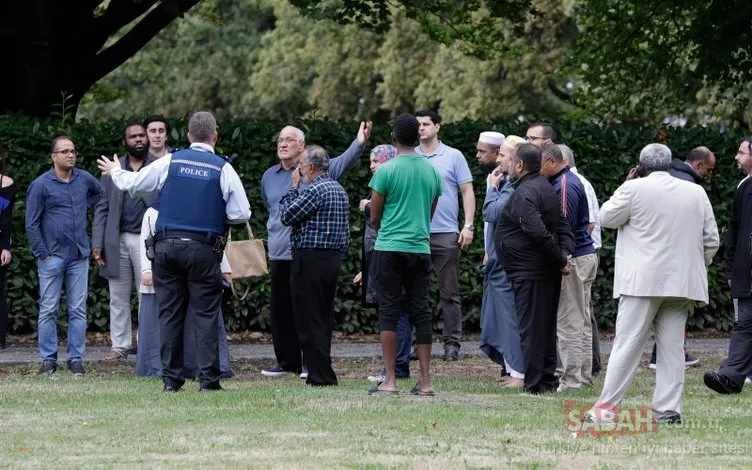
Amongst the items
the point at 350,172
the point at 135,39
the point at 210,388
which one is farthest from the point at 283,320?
the point at 135,39

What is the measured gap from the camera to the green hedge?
631 inches

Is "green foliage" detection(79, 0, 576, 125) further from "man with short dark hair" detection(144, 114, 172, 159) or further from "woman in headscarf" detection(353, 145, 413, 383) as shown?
"woman in headscarf" detection(353, 145, 413, 383)

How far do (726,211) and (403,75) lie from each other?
21.9 m

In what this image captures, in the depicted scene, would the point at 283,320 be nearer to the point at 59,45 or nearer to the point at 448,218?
the point at 448,218

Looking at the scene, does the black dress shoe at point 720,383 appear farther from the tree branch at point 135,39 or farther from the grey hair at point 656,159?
the tree branch at point 135,39

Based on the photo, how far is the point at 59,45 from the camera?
18734 mm

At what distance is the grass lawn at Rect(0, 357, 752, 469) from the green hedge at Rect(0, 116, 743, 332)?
13.6ft

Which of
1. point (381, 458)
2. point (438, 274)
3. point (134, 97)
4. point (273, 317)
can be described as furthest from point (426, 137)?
point (134, 97)

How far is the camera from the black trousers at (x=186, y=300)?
11156 mm

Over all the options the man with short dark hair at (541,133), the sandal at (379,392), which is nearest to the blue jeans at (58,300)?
the sandal at (379,392)

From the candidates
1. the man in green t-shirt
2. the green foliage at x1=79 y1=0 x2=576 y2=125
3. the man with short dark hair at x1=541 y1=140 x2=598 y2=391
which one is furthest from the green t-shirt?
the green foliage at x1=79 y1=0 x2=576 y2=125

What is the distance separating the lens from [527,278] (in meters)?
11.2

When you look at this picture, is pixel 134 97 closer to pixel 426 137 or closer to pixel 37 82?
pixel 37 82

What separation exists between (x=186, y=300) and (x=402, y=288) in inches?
70.8
